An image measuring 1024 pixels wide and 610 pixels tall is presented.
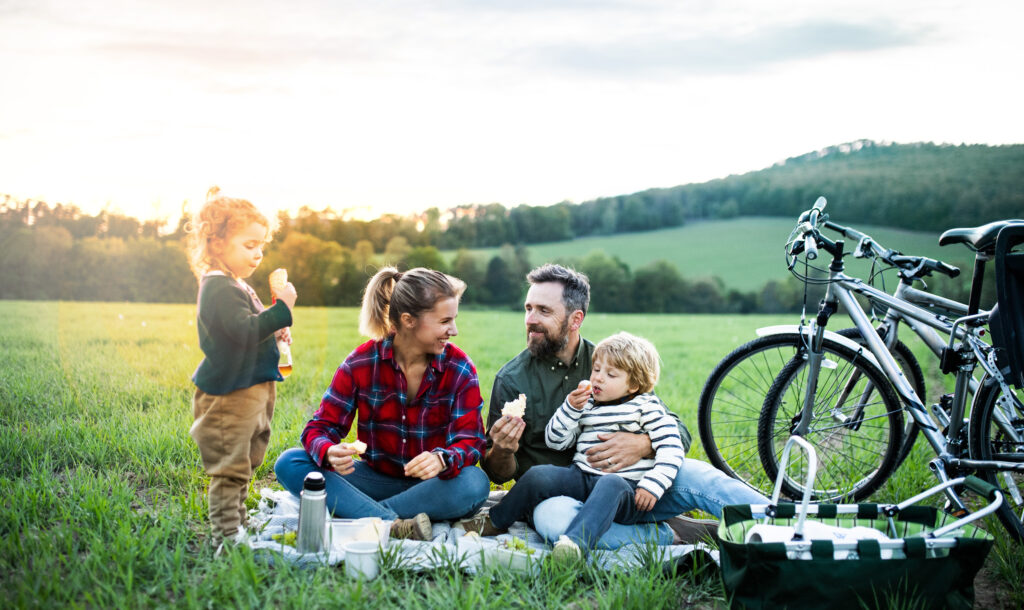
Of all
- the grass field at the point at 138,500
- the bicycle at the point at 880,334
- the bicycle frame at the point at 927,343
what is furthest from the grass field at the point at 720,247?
the bicycle frame at the point at 927,343

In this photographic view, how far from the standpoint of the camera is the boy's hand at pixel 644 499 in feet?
10.9

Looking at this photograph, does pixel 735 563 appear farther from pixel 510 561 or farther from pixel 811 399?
pixel 811 399

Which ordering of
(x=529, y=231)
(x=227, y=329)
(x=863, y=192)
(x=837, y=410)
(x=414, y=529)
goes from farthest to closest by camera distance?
(x=863, y=192) < (x=529, y=231) < (x=837, y=410) < (x=414, y=529) < (x=227, y=329)

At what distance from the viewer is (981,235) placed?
11.0ft

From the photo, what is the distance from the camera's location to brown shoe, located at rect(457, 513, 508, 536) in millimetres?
3521

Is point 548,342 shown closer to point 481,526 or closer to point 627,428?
point 627,428

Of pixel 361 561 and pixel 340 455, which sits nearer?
pixel 361 561

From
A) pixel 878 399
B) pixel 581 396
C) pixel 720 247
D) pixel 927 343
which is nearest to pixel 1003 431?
pixel 927 343

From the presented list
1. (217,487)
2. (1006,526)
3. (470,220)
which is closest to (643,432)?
(1006,526)

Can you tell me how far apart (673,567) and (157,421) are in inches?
141

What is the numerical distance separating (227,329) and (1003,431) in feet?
11.5

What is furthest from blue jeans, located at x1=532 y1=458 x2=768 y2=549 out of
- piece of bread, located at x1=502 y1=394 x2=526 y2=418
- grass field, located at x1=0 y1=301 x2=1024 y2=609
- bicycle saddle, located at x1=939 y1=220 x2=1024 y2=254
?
bicycle saddle, located at x1=939 y1=220 x2=1024 y2=254

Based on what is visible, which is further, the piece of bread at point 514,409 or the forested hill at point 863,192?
the forested hill at point 863,192

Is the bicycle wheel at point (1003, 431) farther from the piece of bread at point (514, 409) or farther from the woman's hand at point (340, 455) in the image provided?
the woman's hand at point (340, 455)
